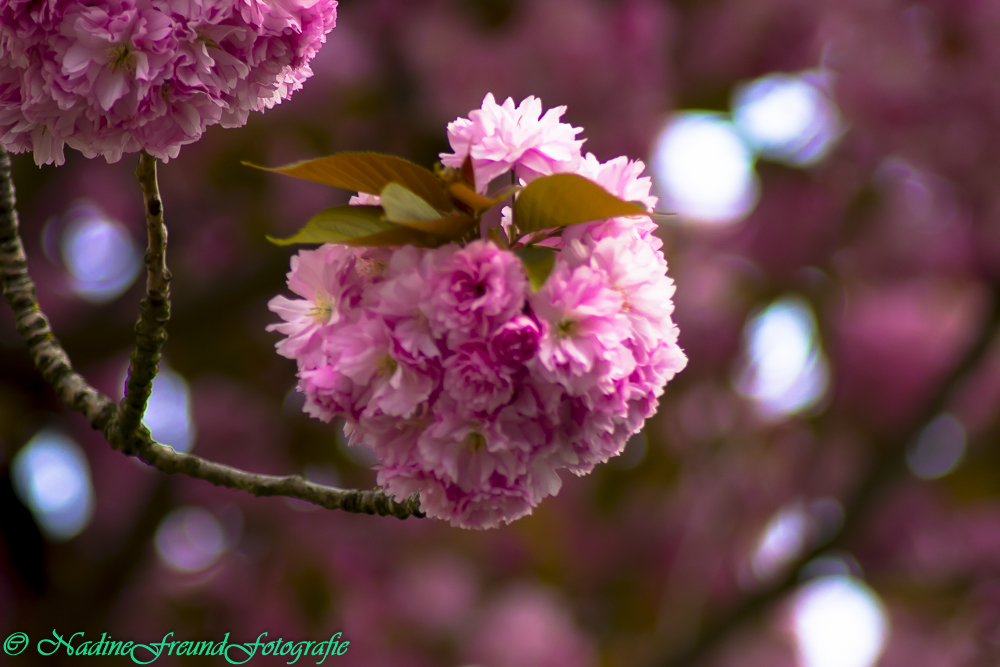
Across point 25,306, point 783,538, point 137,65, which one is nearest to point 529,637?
point 783,538

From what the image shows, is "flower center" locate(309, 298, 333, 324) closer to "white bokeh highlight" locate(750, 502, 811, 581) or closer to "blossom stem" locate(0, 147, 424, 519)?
"blossom stem" locate(0, 147, 424, 519)

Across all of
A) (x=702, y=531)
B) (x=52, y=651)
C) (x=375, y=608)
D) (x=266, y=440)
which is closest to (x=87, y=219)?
(x=266, y=440)

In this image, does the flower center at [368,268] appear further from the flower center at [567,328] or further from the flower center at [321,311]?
the flower center at [567,328]

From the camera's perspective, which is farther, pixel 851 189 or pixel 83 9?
pixel 851 189

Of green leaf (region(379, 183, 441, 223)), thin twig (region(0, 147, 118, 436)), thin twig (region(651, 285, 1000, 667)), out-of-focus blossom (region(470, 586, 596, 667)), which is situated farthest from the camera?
out-of-focus blossom (region(470, 586, 596, 667))

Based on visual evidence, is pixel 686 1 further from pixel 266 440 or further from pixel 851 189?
pixel 266 440

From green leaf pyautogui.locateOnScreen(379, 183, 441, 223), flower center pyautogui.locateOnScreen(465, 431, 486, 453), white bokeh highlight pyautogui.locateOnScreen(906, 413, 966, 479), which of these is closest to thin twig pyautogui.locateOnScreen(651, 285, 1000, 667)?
white bokeh highlight pyautogui.locateOnScreen(906, 413, 966, 479)
